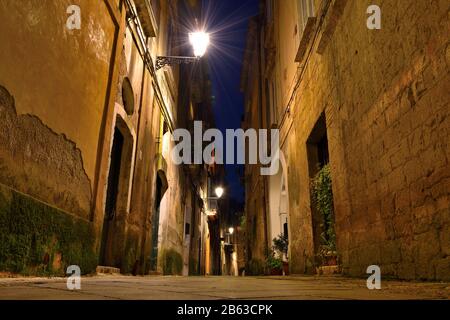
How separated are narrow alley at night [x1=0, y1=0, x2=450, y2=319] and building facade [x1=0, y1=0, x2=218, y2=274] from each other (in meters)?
0.02

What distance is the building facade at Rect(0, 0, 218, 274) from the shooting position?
10.3ft

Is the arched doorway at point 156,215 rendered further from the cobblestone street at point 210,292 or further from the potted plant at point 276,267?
the cobblestone street at point 210,292

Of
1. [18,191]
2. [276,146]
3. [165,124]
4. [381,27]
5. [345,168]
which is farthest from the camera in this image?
[276,146]

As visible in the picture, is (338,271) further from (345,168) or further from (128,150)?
(128,150)

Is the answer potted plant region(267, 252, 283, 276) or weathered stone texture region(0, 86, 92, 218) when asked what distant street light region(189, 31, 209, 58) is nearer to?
weathered stone texture region(0, 86, 92, 218)

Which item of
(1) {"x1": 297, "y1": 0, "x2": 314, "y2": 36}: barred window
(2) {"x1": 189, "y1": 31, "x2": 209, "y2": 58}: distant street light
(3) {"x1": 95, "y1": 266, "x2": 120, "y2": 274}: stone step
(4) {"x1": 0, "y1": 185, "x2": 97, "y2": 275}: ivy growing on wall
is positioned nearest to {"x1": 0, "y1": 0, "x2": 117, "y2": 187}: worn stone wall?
(4) {"x1": 0, "y1": 185, "x2": 97, "y2": 275}: ivy growing on wall

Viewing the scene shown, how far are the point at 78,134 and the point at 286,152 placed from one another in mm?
6845

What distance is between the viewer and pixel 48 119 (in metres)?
3.72

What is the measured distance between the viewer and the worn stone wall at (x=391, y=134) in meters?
2.95

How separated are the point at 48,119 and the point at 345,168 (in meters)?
3.98

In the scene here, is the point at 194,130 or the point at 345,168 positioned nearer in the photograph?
the point at 345,168

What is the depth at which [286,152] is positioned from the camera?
10273 mm

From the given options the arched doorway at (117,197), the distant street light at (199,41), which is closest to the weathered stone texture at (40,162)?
the arched doorway at (117,197)

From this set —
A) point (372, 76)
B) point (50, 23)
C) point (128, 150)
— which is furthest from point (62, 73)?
point (372, 76)
